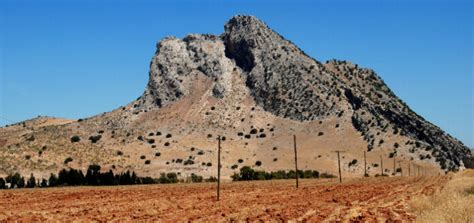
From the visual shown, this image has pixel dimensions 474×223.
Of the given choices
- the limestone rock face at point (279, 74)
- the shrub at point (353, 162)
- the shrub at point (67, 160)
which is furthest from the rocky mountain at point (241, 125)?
the shrub at point (67, 160)

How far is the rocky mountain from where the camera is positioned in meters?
142

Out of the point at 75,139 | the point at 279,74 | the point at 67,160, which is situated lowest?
the point at 67,160

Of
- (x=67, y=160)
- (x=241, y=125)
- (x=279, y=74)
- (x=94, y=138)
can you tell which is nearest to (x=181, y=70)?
(x=279, y=74)

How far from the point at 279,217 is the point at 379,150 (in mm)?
127206

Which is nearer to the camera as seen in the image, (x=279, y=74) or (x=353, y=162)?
(x=353, y=162)

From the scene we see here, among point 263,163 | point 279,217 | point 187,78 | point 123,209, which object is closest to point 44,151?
point 263,163

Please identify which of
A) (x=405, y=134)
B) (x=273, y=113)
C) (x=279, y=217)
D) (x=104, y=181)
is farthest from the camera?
(x=273, y=113)

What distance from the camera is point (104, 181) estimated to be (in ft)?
300

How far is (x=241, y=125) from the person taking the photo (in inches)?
6713

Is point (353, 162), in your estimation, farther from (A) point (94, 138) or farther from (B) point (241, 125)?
(A) point (94, 138)

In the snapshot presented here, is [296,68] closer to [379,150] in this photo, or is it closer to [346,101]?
[346,101]

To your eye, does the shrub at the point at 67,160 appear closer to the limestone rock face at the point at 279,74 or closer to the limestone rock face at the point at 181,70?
the limestone rock face at the point at 181,70

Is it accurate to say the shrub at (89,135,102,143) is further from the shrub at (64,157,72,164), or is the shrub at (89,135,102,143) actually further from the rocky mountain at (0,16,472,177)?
the shrub at (64,157,72,164)

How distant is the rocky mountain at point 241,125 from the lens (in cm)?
14212
